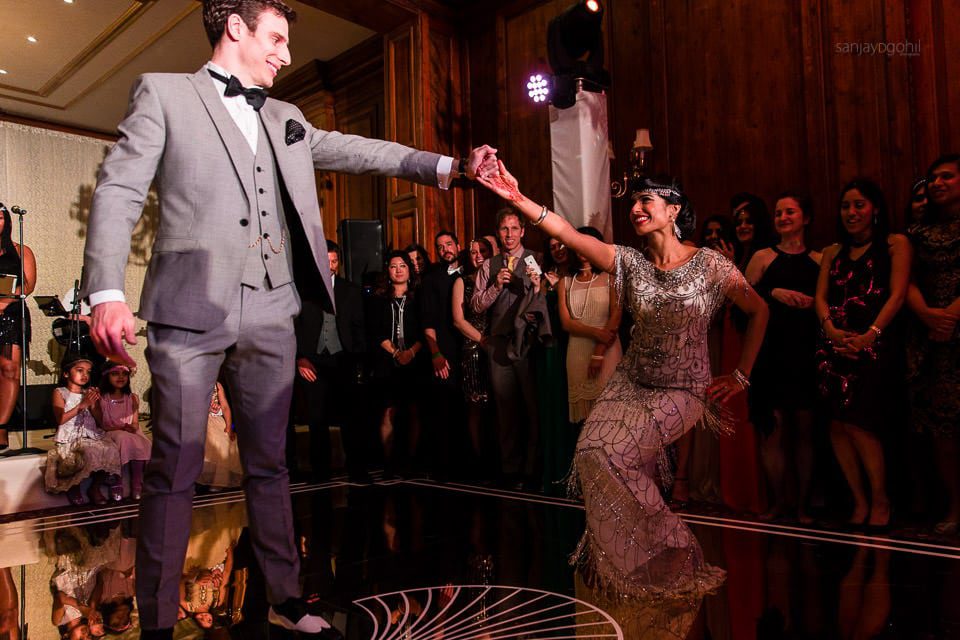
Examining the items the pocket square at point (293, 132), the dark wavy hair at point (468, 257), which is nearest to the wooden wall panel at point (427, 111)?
the dark wavy hair at point (468, 257)

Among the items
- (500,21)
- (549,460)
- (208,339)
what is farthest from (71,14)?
(208,339)

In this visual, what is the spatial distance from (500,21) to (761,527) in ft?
18.8

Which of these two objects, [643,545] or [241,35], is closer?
[241,35]

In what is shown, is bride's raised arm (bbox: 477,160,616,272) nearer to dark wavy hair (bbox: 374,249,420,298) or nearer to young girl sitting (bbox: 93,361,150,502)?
dark wavy hair (bbox: 374,249,420,298)

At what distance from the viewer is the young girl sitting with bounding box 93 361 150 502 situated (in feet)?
16.0

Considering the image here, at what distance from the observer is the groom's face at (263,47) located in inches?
81.7

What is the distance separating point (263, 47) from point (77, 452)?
3.69 m

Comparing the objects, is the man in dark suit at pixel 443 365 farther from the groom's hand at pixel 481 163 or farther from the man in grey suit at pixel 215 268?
the man in grey suit at pixel 215 268

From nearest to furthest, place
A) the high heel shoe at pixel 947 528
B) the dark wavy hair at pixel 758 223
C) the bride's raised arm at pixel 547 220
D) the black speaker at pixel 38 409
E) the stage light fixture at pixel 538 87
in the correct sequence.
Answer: the bride's raised arm at pixel 547 220 → the high heel shoe at pixel 947 528 → the dark wavy hair at pixel 758 223 → the stage light fixture at pixel 538 87 → the black speaker at pixel 38 409

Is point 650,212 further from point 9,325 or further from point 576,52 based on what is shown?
point 9,325

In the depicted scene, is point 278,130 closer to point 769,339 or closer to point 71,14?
point 769,339

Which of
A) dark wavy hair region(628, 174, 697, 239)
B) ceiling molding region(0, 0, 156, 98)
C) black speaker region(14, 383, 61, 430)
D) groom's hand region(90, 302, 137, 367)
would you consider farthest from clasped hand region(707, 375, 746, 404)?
black speaker region(14, 383, 61, 430)

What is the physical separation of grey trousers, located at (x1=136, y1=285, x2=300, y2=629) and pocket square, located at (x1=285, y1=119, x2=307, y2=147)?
436mm

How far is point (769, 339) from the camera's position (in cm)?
403
